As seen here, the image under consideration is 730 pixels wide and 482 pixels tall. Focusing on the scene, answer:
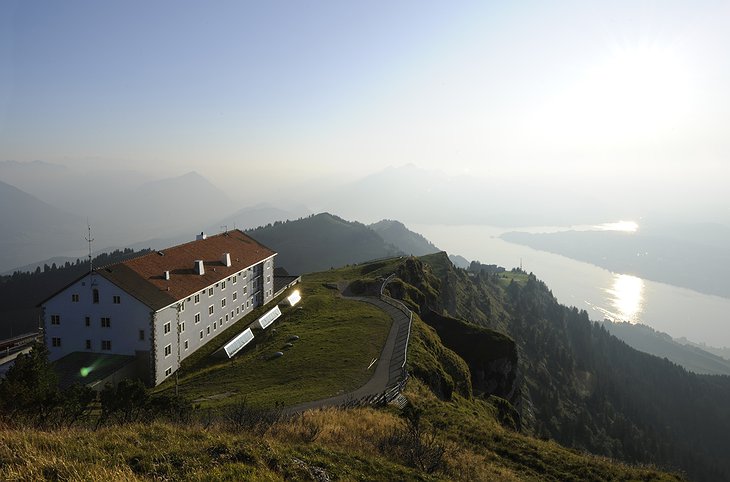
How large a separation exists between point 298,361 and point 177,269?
73.0 feet

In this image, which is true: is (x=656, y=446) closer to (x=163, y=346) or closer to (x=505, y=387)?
(x=505, y=387)

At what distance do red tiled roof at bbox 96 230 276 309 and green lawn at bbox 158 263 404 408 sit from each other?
27.4 feet

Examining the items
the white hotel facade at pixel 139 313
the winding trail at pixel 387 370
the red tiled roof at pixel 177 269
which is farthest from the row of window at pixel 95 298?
the winding trail at pixel 387 370

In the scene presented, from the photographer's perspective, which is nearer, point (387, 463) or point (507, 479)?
point (387, 463)

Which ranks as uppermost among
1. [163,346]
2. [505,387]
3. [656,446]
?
[163,346]

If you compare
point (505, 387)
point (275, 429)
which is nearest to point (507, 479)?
point (275, 429)

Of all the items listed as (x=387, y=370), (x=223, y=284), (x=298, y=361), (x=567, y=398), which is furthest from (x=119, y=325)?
(x=567, y=398)

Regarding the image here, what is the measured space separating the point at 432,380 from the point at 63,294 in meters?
41.2

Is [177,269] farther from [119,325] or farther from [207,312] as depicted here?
[119,325]

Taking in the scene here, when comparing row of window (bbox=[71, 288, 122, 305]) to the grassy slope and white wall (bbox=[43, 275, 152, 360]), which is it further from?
the grassy slope

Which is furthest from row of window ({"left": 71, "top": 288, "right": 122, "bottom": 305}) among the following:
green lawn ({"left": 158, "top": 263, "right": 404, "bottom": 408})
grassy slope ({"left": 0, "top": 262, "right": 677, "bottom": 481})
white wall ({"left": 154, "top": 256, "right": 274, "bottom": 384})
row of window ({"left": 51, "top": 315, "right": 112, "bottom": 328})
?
grassy slope ({"left": 0, "top": 262, "right": 677, "bottom": 481})

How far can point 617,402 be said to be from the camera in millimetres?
185500

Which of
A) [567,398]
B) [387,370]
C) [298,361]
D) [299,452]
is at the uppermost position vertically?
[299,452]

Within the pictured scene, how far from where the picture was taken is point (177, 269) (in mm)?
55156
